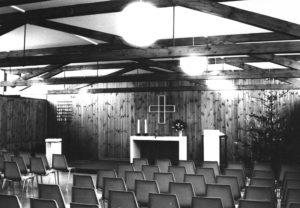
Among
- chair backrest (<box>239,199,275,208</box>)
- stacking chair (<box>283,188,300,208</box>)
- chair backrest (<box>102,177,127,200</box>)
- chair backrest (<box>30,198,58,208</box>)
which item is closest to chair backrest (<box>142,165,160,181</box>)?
chair backrest (<box>102,177,127,200</box>)

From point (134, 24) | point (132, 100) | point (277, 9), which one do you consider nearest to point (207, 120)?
point (132, 100)

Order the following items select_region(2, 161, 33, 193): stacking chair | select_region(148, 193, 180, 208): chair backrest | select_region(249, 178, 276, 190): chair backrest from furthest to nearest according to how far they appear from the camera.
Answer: select_region(2, 161, 33, 193): stacking chair
select_region(249, 178, 276, 190): chair backrest
select_region(148, 193, 180, 208): chair backrest

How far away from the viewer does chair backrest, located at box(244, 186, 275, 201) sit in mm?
5812

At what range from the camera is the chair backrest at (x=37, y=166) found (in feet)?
30.1

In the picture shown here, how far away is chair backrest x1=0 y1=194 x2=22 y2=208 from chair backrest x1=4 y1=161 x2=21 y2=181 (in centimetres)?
342

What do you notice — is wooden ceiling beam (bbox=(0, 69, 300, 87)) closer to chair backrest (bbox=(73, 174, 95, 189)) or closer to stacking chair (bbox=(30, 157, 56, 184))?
stacking chair (bbox=(30, 157, 56, 184))

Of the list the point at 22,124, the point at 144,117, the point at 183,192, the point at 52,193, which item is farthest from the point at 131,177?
the point at 22,124

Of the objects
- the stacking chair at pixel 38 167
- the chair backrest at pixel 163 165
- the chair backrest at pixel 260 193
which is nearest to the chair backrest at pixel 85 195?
the chair backrest at pixel 260 193

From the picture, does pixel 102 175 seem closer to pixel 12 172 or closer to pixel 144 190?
pixel 144 190

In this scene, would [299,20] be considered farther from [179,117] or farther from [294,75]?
[179,117]

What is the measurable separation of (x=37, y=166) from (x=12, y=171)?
3.06ft

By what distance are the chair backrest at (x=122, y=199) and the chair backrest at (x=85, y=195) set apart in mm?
366

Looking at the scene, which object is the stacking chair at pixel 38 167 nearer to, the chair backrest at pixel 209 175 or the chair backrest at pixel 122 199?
the chair backrest at pixel 209 175

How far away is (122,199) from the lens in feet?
17.6
